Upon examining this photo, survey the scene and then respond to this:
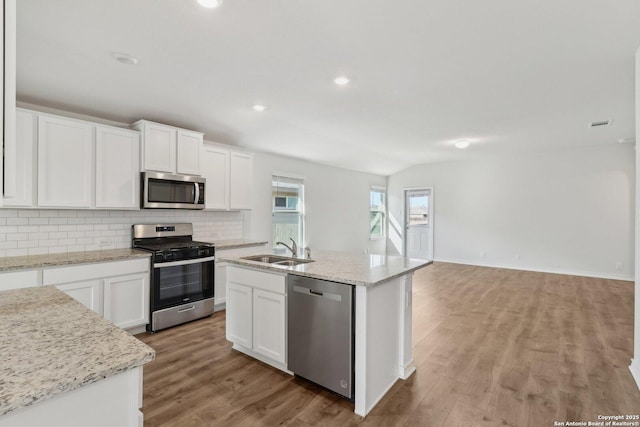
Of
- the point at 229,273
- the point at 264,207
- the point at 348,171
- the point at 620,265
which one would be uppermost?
the point at 348,171

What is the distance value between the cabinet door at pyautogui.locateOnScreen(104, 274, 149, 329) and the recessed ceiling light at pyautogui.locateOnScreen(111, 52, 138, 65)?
198cm

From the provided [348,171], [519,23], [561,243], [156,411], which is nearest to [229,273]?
[156,411]

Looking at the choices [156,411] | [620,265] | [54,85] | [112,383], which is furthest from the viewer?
[620,265]

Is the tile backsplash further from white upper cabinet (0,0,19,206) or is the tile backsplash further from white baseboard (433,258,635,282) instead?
white baseboard (433,258,635,282)

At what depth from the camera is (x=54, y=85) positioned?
2.80 meters

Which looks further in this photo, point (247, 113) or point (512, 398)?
point (247, 113)

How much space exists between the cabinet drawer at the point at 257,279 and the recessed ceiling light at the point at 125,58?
1.87 metres

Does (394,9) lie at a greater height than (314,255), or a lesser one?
greater

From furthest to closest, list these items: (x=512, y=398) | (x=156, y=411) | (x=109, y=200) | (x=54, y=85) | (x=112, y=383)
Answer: (x=109, y=200) < (x=54, y=85) < (x=512, y=398) < (x=156, y=411) < (x=112, y=383)

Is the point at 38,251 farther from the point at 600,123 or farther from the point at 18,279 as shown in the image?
the point at 600,123

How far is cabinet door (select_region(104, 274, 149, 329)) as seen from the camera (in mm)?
3036

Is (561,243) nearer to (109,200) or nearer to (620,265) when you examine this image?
(620,265)

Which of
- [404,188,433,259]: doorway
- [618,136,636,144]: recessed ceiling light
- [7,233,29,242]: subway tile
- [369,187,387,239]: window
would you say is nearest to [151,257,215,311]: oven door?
[7,233,29,242]: subway tile

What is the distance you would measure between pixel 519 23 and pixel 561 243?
19.2 feet
